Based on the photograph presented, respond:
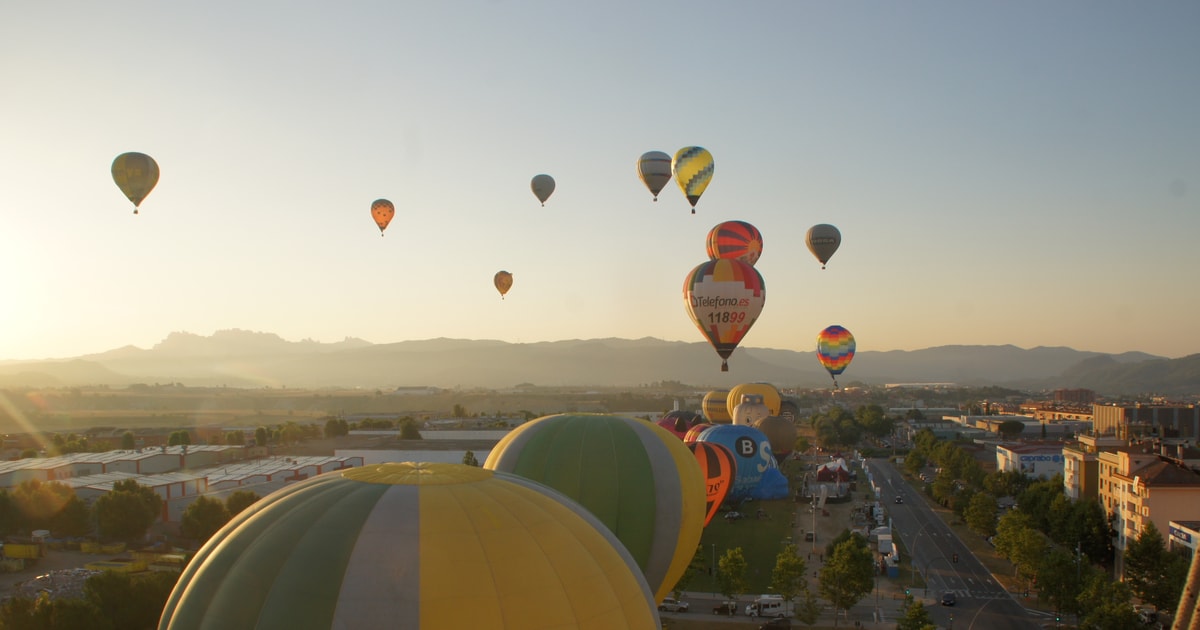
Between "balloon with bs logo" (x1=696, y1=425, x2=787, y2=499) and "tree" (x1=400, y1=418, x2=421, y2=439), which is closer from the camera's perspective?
"balloon with bs logo" (x1=696, y1=425, x2=787, y2=499)

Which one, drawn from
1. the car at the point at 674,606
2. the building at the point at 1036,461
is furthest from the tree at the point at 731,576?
the building at the point at 1036,461

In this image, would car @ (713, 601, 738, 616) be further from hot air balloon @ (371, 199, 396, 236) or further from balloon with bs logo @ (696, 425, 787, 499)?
hot air balloon @ (371, 199, 396, 236)

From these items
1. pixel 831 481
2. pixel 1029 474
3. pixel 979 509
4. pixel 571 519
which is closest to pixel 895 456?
pixel 1029 474

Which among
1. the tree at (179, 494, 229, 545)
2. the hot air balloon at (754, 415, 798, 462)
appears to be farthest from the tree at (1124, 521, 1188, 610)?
the tree at (179, 494, 229, 545)

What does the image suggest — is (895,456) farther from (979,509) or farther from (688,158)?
(688,158)

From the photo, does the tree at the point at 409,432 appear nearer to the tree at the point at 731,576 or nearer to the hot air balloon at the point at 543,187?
the hot air balloon at the point at 543,187

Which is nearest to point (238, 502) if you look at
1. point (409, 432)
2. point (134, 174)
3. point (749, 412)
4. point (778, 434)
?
point (134, 174)

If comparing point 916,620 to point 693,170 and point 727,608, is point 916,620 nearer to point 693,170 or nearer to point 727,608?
point 727,608
